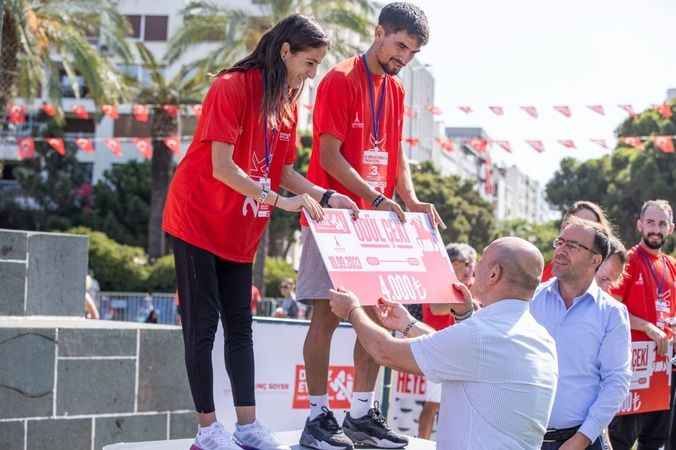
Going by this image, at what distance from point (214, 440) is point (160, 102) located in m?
30.6

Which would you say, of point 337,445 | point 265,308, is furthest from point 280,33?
point 265,308

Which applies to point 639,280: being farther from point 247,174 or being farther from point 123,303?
point 123,303

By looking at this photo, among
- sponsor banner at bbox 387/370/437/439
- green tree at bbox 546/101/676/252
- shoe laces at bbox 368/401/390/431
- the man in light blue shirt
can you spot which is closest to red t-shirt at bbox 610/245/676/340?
sponsor banner at bbox 387/370/437/439

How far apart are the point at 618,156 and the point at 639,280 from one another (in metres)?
46.9

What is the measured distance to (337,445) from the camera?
4875 mm

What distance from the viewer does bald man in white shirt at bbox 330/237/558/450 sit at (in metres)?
3.74

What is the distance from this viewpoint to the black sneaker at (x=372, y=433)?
5.18 m

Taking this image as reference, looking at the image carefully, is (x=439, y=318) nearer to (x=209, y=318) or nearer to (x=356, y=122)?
(x=356, y=122)

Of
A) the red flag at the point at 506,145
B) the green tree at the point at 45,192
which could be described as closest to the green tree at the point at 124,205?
the green tree at the point at 45,192

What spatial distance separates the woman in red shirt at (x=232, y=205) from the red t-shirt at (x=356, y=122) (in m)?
0.33

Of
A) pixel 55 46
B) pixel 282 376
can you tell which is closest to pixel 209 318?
pixel 282 376

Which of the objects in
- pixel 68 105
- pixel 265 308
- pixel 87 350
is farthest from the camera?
pixel 68 105

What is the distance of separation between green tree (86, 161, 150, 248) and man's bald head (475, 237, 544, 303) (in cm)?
4378

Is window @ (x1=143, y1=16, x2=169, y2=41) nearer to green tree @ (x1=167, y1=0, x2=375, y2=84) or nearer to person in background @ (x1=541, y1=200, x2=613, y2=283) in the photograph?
green tree @ (x1=167, y1=0, x2=375, y2=84)
